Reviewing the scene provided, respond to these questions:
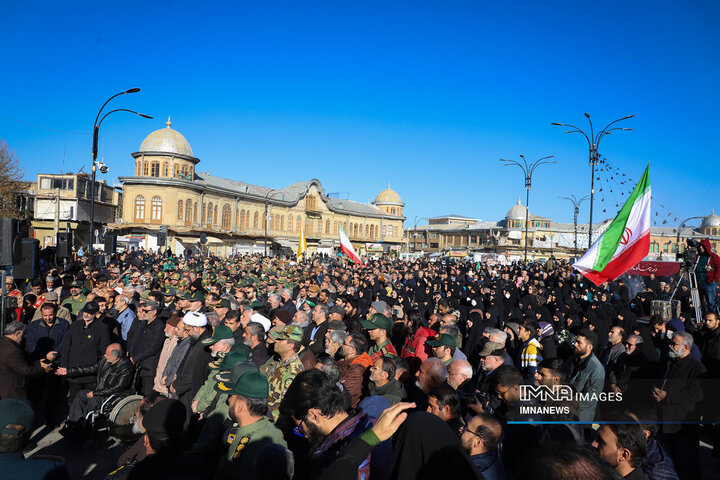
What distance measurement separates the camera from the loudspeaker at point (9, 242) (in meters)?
6.95

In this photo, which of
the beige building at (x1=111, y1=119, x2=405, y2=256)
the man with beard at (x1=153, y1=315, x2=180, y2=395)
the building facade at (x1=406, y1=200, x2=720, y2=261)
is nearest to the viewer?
the man with beard at (x1=153, y1=315, x2=180, y2=395)

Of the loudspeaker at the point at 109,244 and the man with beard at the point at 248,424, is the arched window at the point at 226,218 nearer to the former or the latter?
→ the loudspeaker at the point at 109,244

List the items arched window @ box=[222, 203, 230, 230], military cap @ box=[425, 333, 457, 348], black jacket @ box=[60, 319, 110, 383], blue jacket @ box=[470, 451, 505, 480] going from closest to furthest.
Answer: blue jacket @ box=[470, 451, 505, 480] → military cap @ box=[425, 333, 457, 348] → black jacket @ box=[60, 319, 110, 383] → arched window @ box=[222, 203, 230, 230]

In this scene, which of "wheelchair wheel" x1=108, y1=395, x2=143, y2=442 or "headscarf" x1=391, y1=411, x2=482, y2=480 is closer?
"headscarf" x1=391, y1=411, x2=482, y2=480

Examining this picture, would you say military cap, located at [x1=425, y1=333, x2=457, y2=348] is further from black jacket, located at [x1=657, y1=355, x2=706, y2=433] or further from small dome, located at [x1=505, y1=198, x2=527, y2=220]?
small dome, located at [x1=505, y1=198, x2=527, y2=220]

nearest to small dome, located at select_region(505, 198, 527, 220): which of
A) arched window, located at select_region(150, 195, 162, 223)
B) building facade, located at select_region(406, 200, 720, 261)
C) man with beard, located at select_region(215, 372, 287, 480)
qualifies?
building facade, located at select_region(406, 200, 720, 261)

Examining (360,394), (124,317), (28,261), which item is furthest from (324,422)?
(28,261)

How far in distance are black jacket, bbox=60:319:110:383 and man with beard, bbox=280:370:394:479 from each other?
15.1 feet

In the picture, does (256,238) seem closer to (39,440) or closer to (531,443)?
(39,440)

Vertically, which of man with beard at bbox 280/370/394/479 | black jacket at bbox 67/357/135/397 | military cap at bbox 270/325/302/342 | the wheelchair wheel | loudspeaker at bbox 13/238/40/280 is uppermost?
loudspeaker at bbox 13/238/40/280

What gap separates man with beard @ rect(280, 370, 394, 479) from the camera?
279 cm

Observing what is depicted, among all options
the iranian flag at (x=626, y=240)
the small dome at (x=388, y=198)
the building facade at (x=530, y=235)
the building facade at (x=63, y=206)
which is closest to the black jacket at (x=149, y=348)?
the iranian flag at (x=626, y=240)

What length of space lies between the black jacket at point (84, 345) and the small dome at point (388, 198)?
85.3m

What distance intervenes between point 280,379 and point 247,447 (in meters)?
1.26
